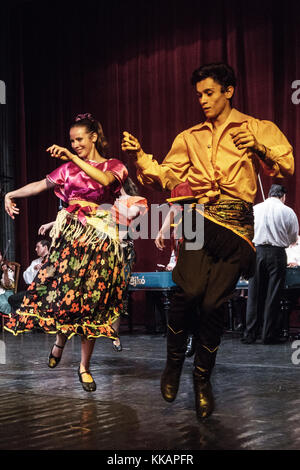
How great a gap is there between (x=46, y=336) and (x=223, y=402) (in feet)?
15.0

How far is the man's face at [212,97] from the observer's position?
2832mm

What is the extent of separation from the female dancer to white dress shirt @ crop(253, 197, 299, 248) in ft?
9.30

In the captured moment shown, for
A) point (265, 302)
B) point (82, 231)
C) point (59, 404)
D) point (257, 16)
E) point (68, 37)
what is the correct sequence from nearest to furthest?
point (59, 404), point (82, 231), point (265, 302), point (257, 16), point (68, 37)

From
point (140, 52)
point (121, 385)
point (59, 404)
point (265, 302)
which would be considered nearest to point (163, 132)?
point (140, 52)

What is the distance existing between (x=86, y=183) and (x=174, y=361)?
113cm

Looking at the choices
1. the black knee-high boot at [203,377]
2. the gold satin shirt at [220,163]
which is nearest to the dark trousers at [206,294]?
the black knee-high boot at [203,377]

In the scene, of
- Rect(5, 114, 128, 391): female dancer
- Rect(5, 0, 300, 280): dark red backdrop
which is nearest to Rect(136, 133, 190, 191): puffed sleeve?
Rect(5, 114, 128, 391): female dancer

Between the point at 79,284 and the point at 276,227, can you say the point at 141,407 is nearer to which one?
the point at 79,284

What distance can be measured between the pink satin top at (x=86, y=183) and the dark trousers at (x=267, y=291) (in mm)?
2950

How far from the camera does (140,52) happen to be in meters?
9.36

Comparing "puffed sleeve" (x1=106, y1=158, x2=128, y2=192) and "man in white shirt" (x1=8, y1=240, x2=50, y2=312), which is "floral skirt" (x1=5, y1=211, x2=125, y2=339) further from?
"man in white shirt" (x1=8, y1=240, x2=50, y2=312)

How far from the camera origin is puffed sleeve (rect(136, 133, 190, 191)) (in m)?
2.83

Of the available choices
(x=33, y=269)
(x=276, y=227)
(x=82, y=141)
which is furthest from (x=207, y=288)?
(x=33, y=269)

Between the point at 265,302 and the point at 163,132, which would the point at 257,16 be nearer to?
the point at 163,132
